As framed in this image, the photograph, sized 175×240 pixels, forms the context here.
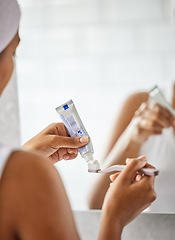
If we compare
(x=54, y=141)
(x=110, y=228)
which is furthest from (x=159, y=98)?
(x=110, y=228)

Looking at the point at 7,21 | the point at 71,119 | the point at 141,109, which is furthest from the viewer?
the point at 141,109

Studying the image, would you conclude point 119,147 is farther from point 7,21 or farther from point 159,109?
point 7,21

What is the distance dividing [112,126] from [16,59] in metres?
0.33

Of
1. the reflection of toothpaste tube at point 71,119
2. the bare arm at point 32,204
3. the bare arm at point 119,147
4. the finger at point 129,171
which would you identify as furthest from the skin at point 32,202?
the bare arm at point 119,147

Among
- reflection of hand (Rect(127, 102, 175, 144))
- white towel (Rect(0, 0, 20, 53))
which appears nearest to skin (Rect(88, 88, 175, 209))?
reflection of hand (Rect(127, 102, 175, 144))

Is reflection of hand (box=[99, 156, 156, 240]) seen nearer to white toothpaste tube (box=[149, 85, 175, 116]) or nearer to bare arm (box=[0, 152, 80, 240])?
bare arm (box=[0, 152, 80, 240])

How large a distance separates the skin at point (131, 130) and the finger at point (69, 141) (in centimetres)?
14

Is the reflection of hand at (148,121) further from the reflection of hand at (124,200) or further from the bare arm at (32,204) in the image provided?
the bare arm at (32,204)

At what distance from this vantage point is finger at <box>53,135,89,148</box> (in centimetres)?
66

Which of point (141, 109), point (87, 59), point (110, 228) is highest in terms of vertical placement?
point (87, 59)

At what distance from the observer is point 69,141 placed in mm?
667

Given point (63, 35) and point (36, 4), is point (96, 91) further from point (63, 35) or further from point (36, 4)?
point (36, 4)

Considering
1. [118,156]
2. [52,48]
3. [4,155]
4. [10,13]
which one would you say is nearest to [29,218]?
[4,155]

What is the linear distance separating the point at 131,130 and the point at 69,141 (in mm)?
177
